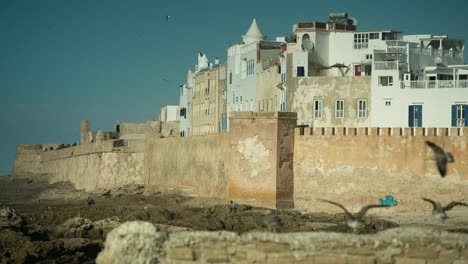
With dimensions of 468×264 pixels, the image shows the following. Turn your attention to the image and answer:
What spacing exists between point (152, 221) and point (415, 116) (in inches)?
582

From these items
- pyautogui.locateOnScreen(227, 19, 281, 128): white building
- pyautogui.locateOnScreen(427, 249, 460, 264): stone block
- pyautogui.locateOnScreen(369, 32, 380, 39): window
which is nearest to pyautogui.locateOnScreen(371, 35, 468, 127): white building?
pyautogui.locateOnScreen(369, 32, 380, 39): window

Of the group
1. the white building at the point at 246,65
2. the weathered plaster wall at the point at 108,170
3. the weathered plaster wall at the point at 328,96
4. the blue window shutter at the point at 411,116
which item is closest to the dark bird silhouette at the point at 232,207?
the weathered plaster wall at the point at 328,96

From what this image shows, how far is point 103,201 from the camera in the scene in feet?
147

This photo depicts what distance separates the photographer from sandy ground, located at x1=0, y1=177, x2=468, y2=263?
2097 centimetres

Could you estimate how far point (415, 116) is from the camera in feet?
127

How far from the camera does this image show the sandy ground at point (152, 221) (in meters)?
21.0

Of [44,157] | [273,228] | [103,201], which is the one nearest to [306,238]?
[273,228]

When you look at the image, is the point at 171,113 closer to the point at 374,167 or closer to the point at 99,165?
the point at 99,165

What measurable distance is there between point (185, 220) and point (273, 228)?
5.76 metres

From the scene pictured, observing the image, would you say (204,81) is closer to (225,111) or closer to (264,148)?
(225,111)

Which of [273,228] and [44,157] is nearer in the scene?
[273,228]

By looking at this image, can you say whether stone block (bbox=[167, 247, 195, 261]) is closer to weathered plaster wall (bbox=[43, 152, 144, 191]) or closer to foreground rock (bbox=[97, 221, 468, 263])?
foreground rock (bbox=[97, 221, 468, 263])

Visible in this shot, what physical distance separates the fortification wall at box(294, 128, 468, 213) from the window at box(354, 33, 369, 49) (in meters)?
13.2

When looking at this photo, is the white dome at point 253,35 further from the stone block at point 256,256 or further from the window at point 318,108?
the stone block at point 256,256
